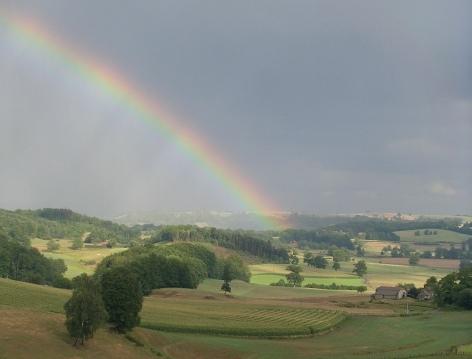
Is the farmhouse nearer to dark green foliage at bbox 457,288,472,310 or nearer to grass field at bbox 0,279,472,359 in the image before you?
dark green foliage at bbox 457,288,472,310

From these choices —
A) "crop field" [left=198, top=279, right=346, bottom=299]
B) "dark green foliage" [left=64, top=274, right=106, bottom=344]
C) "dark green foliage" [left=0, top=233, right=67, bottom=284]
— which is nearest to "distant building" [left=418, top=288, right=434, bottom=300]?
"crop field" [left=198, top=279, right=346, bottom=299]

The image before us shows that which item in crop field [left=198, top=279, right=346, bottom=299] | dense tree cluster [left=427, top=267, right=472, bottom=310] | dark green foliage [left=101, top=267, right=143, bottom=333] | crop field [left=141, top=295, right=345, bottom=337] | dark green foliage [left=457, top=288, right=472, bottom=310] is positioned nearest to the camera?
dark green foliage [left=101, top=267, right=143, bottom=333]

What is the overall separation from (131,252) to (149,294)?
2599 inches

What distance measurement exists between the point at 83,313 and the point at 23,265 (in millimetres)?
107686

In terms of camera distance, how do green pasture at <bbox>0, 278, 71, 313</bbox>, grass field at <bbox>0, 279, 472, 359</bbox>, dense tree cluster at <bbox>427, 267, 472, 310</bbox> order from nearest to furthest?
grass field at <bbox>0, 279, 472, 359</bbox>, green pasture at <bbox>0, 278, 71, 313</bbox>, dense tree cluster at <bbox>427, 267, 472, 310</bbox>

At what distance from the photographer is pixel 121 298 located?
64812 mm

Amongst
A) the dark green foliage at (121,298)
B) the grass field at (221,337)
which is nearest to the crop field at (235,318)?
the grass field at (221,337)

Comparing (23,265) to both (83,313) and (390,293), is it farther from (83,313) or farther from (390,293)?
(83,313)

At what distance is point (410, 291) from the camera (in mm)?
151750

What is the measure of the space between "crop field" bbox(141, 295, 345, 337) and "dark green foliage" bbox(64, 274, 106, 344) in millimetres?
17178

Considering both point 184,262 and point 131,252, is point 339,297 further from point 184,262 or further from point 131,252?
point 131,252

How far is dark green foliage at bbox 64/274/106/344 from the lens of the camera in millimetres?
55000

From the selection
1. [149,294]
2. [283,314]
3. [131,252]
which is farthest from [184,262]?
[283,314]

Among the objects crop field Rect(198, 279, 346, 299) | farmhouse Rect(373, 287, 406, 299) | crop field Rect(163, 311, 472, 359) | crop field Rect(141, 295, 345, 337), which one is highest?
farmhouse Rect(373, 287, 406, 299)
